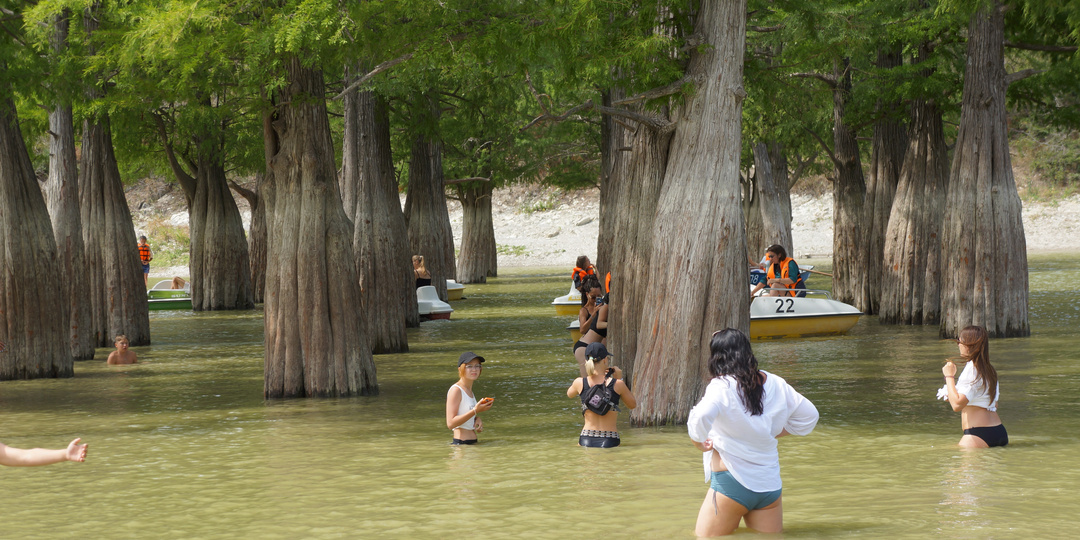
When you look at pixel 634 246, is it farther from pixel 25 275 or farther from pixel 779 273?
pixel 25 275

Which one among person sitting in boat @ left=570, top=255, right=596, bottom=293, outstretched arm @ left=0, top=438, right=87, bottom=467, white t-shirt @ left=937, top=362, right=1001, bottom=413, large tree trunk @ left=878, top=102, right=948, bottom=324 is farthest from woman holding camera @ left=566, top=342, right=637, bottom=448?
large tree trunk @ left=878, top=102, right=948, bottom=324

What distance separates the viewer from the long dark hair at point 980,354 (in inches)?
346

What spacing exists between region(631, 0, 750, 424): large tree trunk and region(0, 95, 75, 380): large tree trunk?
30.4 ft

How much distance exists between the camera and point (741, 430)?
232 inches

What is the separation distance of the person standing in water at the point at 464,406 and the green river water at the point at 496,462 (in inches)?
8.1

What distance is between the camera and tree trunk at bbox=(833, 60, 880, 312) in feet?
81.5

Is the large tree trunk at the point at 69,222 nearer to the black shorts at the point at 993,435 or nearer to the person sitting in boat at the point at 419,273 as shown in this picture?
the person sitting in boat at the point at 419,273

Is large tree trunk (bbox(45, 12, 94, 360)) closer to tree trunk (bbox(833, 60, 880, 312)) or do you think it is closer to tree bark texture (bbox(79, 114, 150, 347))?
tree bark texture (bbox(79, 114, 150, 347))

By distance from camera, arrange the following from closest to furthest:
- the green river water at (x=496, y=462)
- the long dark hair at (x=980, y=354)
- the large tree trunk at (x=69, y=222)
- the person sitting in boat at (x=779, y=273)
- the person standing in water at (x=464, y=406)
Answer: the green river water at (x=496, y=462) → the long dark hair at (x=980, y=354) → the person standing in water at (x=464, y=406) → the large tree trunk at (x=69, y=222) → the person sitting in boat at (x=779, y=273)

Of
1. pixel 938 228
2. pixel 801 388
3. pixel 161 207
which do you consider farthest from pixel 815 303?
pixel 161 207

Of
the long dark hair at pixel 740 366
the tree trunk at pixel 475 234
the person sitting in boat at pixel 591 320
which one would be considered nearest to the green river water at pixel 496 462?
the person sitting in boat at pixel 591 320

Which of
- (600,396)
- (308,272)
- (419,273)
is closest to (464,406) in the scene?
(600,396)

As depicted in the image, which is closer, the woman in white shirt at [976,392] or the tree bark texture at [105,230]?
the woman in white shirt at [976,392]

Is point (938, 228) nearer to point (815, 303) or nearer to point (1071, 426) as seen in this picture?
point (815, 303)
